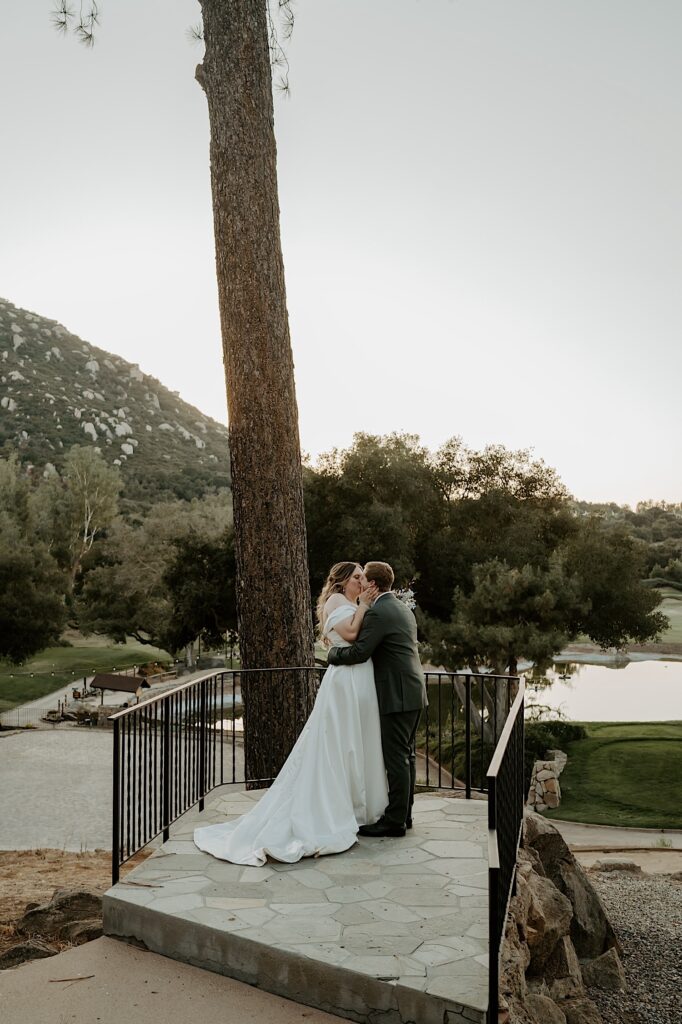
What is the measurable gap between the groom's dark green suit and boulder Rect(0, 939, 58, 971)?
243cm

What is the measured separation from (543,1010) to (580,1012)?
108 cm

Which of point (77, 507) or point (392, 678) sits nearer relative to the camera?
point (392, 678)

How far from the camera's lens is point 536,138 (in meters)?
13.8

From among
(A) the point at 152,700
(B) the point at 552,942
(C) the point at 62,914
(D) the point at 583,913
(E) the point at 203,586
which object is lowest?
(D) the point at 583,913

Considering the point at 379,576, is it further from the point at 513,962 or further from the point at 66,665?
the point at 66,665

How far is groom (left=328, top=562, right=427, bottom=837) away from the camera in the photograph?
5.67 metres

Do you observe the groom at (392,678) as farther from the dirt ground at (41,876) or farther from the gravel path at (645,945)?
the gravel path at (645,945)

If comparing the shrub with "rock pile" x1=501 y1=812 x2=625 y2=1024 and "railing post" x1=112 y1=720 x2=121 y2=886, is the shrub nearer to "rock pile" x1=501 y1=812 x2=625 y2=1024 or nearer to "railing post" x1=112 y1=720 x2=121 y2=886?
"rock pile" x1=501 y1=812 x2=625 y2=1024

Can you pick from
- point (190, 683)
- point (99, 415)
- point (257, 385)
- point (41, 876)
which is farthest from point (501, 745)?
point (99, 415)

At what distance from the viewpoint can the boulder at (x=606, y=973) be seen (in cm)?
680

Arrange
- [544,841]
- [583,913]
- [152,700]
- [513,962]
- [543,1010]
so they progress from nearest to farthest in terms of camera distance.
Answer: [513,962]
[543,1010]
[152,700]
[544,841]
[583,913]

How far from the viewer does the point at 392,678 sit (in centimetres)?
570

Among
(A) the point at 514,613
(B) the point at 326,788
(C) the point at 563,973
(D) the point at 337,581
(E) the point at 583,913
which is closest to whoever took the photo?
(B) the point at 326,788

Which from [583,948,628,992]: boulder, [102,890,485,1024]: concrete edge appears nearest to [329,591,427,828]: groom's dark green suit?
[102,890,485,1024]: concrete edge
